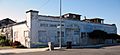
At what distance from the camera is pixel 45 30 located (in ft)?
114

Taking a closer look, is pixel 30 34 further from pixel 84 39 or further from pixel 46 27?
pixel 84 39

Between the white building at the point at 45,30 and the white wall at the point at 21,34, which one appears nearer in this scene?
the white building at the point at 45,30

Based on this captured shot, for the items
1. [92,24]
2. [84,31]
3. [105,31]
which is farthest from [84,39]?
[105,31]

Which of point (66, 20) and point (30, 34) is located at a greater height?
point (66, 20)

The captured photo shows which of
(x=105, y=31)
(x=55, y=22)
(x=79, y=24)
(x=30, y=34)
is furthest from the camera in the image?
(x=105, y=31)

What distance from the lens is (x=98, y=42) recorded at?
45.9m

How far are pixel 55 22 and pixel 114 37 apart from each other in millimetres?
18760

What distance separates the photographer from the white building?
33.1 m

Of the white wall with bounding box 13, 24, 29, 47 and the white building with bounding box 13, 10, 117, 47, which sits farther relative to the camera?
the white wall with bounding box 13, 24, 29, 47

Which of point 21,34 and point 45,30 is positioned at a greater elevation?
point 45,30

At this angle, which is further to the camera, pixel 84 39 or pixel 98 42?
pixel 98 42

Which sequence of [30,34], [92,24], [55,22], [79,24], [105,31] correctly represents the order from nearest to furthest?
1. [30,34]
2. [55,22]
3. [79,24]
4. [92,24]
5. [105,31]

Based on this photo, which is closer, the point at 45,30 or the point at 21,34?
the point at 45,30

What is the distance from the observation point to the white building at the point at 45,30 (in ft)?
109
